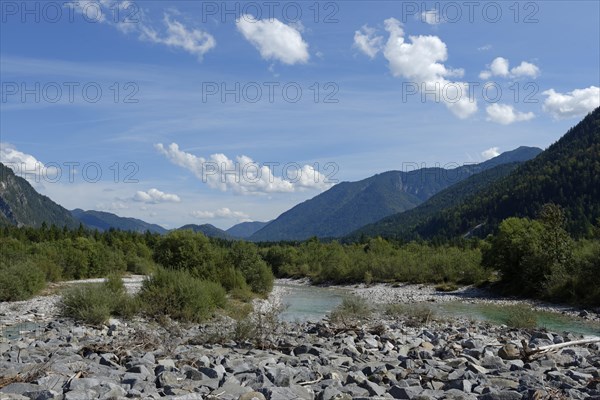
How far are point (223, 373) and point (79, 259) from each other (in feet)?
209

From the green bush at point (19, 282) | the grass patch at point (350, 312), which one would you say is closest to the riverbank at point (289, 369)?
the grass patch at point (350, 312)

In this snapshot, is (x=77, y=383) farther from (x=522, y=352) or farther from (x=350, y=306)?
(x=350, y=306)

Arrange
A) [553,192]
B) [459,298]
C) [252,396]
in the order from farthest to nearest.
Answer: [553,192] < [459,298] < [252,396]

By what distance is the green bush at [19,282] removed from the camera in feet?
126

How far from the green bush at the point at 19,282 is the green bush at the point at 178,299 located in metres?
16.6

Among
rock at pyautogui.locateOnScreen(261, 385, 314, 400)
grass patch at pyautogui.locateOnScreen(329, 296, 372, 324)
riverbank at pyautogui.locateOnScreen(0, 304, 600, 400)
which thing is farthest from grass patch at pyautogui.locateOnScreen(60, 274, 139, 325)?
rock at pyautogui.locateOnScreen(261, 385, 314, 400)

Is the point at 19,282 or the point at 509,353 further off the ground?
the point at 19,282

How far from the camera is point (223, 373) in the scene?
10.2 metres

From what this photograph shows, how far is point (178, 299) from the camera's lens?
84.9ft

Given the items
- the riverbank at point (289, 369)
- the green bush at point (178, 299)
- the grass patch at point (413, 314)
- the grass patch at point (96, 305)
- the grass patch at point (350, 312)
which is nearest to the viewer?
the riverbank at point (289, 369)

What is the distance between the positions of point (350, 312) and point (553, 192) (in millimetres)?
150561

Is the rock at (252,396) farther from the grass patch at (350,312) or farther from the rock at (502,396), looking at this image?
the grass patch at (350,312)

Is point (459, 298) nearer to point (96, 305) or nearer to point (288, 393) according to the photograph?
point (96, 305)

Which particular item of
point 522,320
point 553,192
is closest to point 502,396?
point 522,320
